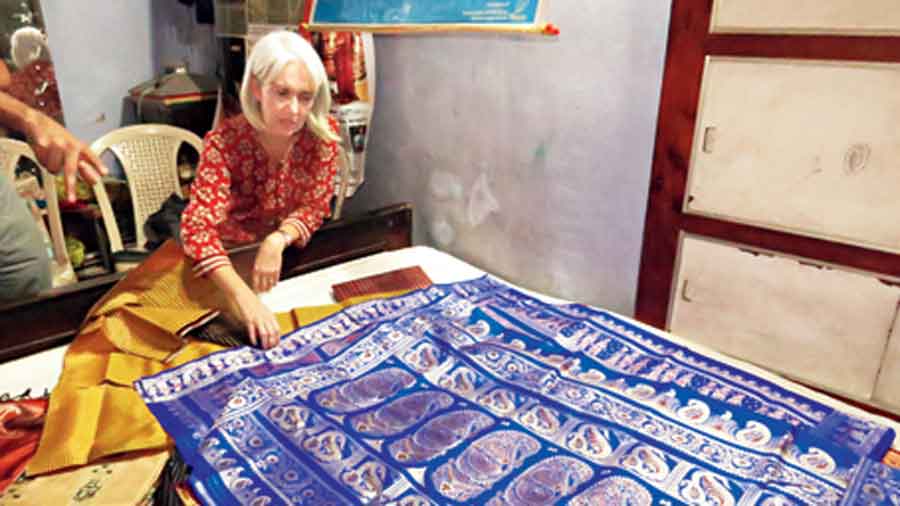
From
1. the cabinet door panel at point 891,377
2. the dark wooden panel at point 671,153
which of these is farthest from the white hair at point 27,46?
the cabinet door panel at point 891,377

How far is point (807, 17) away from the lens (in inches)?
48.8

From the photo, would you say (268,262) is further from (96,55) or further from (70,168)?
(96,55)

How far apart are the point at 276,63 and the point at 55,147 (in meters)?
0.45

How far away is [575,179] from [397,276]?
584 mm

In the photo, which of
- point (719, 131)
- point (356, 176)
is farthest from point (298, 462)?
point (356, 176)

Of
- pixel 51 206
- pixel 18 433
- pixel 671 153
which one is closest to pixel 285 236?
pixel 18 433

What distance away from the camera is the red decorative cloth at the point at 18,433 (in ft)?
3.44

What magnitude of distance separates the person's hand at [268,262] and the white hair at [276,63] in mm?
281

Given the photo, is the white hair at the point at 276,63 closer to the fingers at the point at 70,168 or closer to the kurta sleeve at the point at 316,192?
the kurta sleeve at the point at 316,192

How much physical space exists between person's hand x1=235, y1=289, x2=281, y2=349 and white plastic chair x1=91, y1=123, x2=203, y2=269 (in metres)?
1.15

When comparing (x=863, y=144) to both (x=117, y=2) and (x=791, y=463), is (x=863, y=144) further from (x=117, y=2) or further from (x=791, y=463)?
(x=117, y=2)

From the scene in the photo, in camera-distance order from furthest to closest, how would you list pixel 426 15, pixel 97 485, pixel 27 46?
pixel 27 46
pixel 426 15
pixel 97 485

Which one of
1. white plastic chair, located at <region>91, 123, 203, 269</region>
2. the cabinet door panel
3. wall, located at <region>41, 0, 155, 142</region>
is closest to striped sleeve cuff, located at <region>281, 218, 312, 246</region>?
white plastic chair, located at <region>91, 123, 203, 269</region>

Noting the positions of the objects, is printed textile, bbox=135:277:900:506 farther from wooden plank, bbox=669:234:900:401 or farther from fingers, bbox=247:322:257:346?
wooden plank, bbox=669:234:900:401
